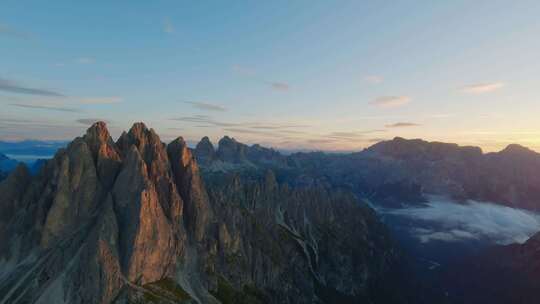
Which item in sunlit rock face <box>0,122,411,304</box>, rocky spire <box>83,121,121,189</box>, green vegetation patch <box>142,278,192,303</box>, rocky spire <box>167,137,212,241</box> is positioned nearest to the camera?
sunlit rock face <box>0,122,411,304</box>

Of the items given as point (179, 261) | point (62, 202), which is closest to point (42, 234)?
point (62, 202)

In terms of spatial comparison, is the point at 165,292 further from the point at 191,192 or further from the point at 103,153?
the point at 103,153

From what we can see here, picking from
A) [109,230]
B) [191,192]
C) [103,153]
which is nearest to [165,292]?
[109,230]

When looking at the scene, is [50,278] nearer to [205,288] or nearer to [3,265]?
[3,265]

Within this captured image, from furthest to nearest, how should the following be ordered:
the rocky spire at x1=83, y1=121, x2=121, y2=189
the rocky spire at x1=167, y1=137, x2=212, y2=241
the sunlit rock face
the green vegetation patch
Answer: the rocky spire at x1=167, y1=137, x2=212, y2=241
the rocky spire at x1=83, y1=121, x2=121, y2=189
the green vegetation patch
the sunlit rock face

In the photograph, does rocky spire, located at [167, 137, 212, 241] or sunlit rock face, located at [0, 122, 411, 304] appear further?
rocky spire, located at [167, 137, 212, 241]

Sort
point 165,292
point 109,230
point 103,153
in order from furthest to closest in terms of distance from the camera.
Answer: point 103,153, point 165,292, point 109,230

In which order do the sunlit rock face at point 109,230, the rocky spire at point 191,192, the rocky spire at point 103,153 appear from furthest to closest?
the rocky spire at point 191,192 < the rocky spire at point 103,153 < the sunlit rock face at point 109,230

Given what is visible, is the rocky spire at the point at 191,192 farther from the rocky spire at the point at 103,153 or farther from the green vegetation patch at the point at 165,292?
the green vegetation patch at the point at 165,292

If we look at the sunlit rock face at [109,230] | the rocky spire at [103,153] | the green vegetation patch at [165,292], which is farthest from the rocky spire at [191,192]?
the green vegetation patch at [165,292]

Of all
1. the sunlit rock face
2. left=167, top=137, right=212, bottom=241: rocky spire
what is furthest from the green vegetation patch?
left=167, top=137, right=212, bottom=241: rocky spire

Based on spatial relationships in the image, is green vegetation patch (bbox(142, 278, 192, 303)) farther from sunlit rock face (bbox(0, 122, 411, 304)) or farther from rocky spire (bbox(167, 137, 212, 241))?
rocky spire (bbox(167, 137, 212, 241))

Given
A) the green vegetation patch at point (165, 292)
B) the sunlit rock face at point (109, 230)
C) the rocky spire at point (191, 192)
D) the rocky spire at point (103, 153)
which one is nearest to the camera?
the sunlit rock face at point (109, 230)
